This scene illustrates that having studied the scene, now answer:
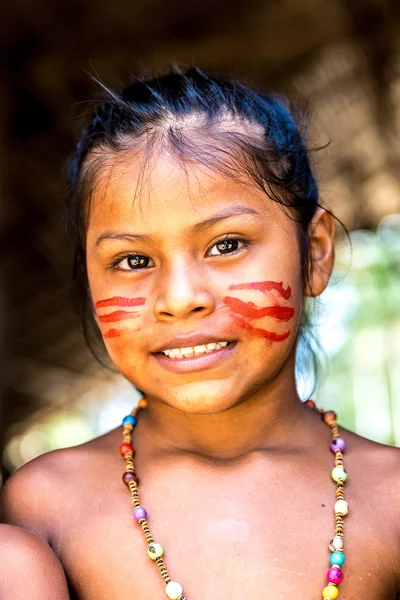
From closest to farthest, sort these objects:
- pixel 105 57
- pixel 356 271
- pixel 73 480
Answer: pixel 73 480
pixel 105 57
pixel 356 271

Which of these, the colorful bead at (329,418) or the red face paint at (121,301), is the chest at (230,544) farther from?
the red face paint at (121,301)

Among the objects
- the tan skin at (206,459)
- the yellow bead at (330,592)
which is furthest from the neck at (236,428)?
the yellow bead at (330,592)

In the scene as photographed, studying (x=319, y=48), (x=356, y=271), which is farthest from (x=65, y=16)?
(x=356, y=271)

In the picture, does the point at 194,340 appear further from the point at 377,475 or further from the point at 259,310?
the point at 377,475

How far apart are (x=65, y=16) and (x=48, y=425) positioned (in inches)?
150

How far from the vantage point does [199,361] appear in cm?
151

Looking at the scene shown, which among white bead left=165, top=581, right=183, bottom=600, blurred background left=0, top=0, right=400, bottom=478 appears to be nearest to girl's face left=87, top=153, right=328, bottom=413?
white bead left=165, top=581, right=183, bottom=600

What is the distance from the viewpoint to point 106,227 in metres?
1.60

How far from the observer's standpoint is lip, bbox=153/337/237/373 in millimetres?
1508

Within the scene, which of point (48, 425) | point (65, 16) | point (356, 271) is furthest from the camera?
point (48, 425)

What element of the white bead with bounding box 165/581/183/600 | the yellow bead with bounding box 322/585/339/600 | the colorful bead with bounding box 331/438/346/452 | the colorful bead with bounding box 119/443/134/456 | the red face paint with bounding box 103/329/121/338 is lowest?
the yellow bead with bounding box 322/585/339/600

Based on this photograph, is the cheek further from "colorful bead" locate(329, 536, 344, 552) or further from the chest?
"colorful bead" locate(329, 536, 344, 552)

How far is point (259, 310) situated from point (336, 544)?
0.44 meters

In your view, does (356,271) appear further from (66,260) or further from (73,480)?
(73,480)
